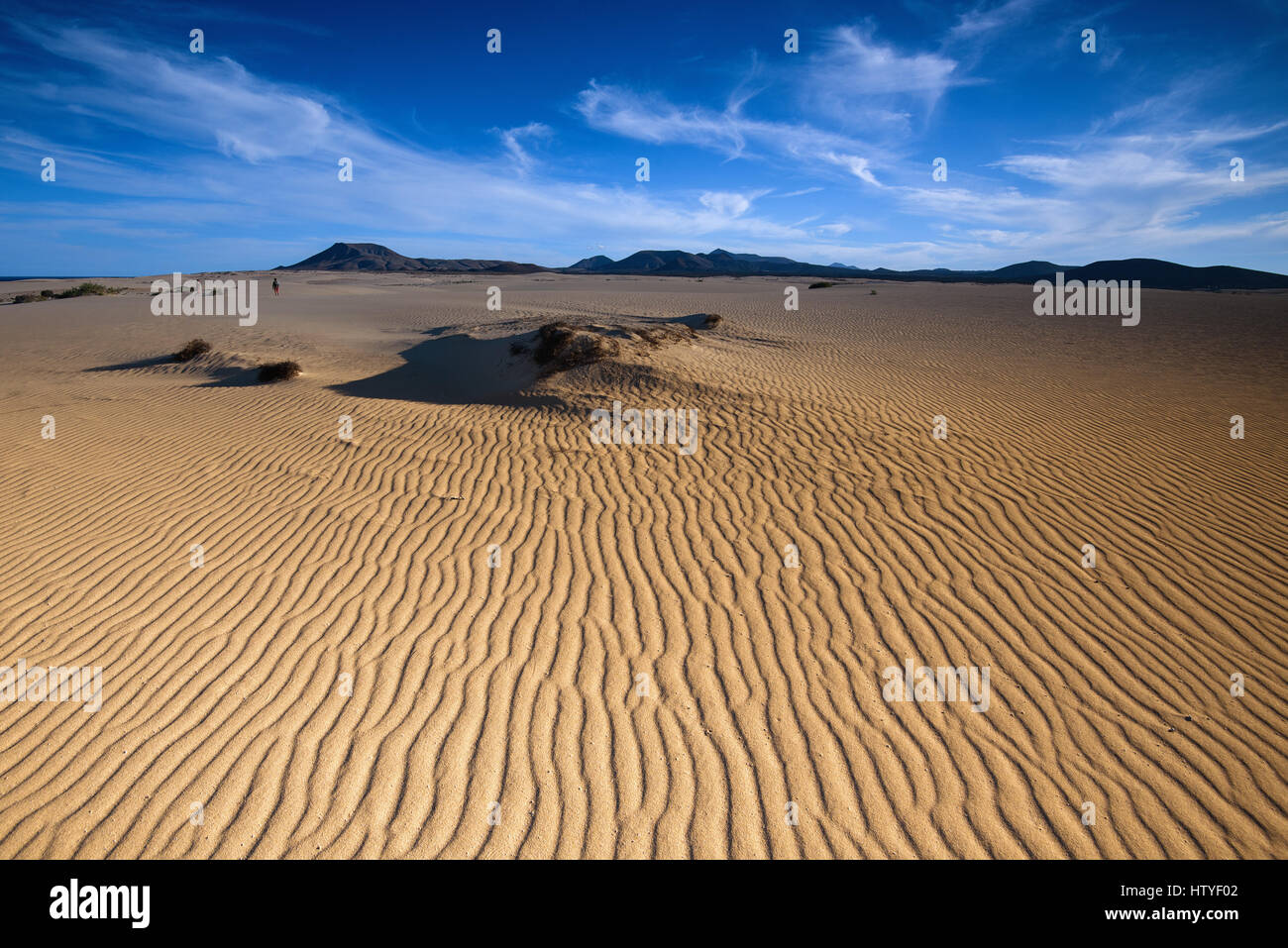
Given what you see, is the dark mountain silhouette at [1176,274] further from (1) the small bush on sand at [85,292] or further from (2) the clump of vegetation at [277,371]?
(1) the small bush on sand at [85,292]

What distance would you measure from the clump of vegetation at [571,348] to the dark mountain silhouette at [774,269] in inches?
2289

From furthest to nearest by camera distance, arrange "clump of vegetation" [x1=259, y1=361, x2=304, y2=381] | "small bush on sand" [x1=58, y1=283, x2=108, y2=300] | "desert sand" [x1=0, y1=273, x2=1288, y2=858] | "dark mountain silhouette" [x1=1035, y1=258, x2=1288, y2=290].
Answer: "dark mountain silhouette" [x1=1035, y1=258, x2=1288, y2=290] < "small bush on sand" [x1=58, y1=283, x2=108, y2=300] < "clump of vegetation" [x1=259, y1=361, x2=304, y2=381] < "desert sand" [x1=0, y1=273, x2=1288, y2=858]

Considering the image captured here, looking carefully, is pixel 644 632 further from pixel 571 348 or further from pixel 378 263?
pixel 378 263

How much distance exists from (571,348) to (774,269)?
5426 inches

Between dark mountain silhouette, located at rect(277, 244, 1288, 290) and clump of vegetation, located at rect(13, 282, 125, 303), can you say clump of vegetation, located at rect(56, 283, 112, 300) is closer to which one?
clump of vegetation, located at rect(13, 282, 125, 303)

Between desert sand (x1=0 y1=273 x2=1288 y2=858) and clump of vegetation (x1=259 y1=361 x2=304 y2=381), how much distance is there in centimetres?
275

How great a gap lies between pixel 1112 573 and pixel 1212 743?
1.91 meters

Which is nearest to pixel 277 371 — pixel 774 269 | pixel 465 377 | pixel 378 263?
pixel 465 377

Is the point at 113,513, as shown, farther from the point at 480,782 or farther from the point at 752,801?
the point at 752,801

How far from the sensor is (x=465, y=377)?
12.6 meters

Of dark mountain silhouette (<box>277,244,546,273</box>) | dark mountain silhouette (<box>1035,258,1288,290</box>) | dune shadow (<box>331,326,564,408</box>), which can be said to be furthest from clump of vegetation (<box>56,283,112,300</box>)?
dark mountain silhouette (<box>1035,258,1288,290</box>)

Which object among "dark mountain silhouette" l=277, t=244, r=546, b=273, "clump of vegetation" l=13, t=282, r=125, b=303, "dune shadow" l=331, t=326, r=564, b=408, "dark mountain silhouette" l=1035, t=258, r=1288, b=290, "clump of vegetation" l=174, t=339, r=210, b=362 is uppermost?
"dark mountain silhouette" l=277, t=244, r=546, b=273

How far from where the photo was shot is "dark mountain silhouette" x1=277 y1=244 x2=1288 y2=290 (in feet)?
220

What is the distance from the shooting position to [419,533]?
223 inches
